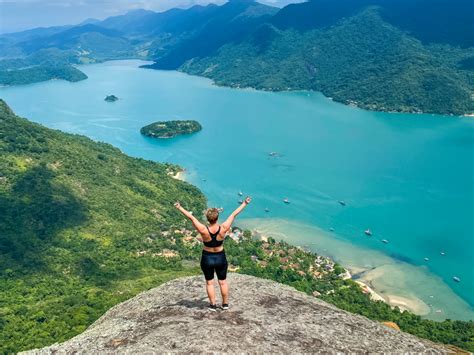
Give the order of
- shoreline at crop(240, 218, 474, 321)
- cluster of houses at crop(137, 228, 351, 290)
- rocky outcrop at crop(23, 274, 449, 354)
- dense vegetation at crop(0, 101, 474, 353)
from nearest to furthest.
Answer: rocky outcrop at crop(23, 274, 449, 354) → dense vegetation at crop(0, 101, 474, 353) → shoreline at crop(240, 218, 474, 321) → cluster of houses at crop(137, 228, 351, 290)

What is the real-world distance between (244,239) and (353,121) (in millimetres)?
96472

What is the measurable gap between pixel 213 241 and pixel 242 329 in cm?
317

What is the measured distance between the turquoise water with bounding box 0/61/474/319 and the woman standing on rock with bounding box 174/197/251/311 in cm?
5004

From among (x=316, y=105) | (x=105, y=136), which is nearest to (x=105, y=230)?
(x=105, y=136)

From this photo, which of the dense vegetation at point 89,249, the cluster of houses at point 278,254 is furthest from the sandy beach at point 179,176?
the cluster of houses at point 278,254

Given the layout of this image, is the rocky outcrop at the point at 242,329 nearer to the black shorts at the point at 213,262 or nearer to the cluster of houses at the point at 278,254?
the black shorts at the point at 213,262

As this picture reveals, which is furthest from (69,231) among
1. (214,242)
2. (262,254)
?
(214,242)

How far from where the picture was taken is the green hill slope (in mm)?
38594

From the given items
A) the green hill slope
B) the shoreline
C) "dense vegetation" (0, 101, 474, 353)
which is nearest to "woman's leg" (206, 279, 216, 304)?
the green hill slope

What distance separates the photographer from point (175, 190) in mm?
85875

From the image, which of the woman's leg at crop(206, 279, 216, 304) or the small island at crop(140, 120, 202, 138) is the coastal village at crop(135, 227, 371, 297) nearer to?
the woman's leg at crop(206, 279, 216, 304)

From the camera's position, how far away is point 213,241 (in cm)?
1220

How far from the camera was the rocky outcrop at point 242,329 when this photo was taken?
12438 millimetres

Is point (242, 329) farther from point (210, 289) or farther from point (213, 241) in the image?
point (213, 241)
